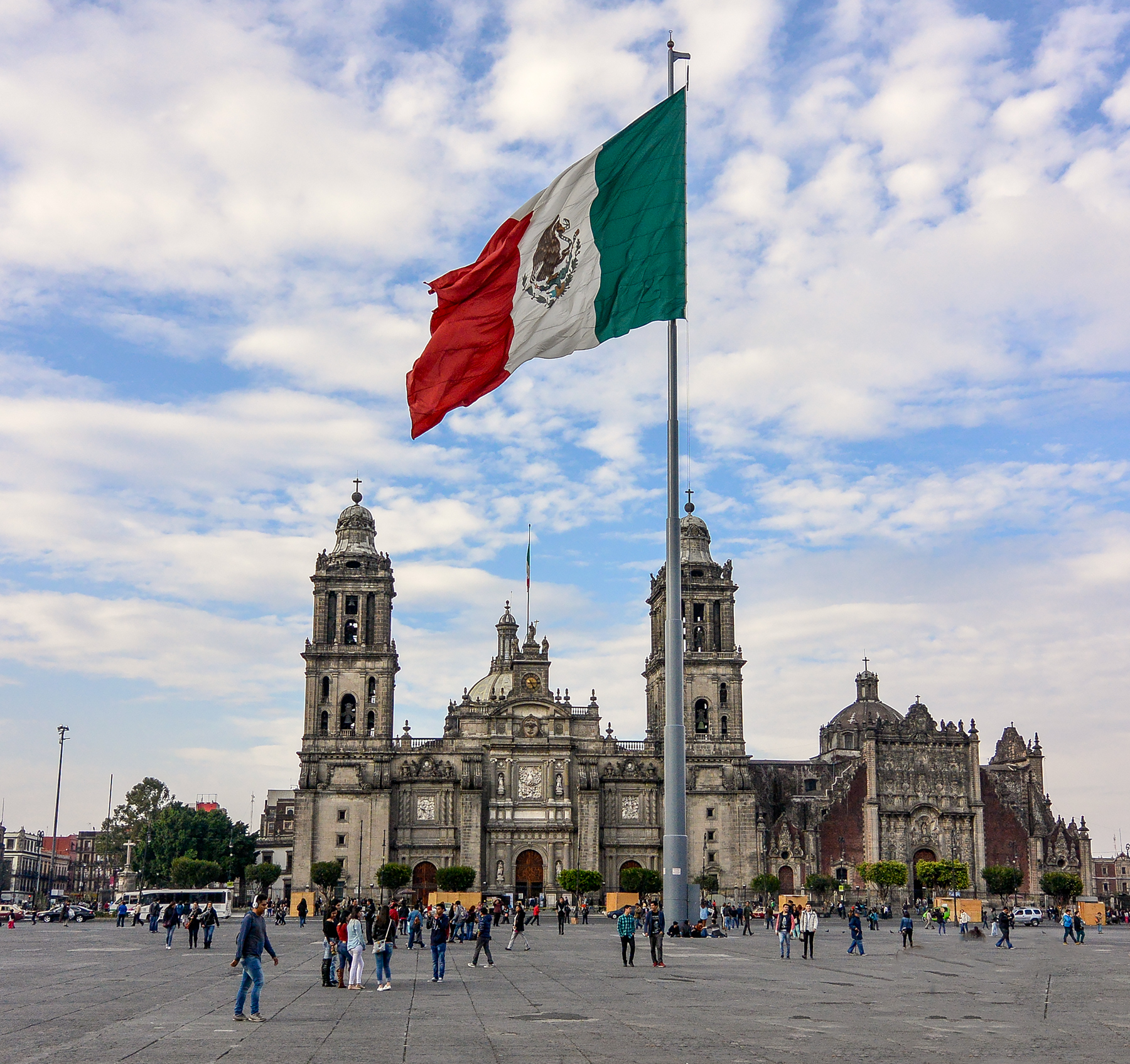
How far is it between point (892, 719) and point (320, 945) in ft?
259

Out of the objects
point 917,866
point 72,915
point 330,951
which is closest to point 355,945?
point 330,951

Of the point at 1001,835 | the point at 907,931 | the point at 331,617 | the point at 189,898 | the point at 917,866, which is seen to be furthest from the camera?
the point at 331,617

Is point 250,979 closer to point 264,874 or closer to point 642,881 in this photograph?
point 642,881

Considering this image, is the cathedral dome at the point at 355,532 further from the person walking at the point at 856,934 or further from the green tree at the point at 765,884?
the person walking at the point at 856,934

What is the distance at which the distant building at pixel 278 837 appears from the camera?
12362 cm

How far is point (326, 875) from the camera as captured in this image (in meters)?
87.5

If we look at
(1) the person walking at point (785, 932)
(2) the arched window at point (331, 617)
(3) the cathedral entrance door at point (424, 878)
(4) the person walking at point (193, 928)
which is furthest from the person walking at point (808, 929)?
(2) the arched window at point (331, 617)

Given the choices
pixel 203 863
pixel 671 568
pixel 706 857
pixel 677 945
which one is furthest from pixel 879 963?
pixel 203 863

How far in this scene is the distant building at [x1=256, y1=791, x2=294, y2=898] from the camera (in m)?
124

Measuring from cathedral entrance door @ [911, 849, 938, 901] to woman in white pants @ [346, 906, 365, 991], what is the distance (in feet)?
247

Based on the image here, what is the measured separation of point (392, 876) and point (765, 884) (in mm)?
25841

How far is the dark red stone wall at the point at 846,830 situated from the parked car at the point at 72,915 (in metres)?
51.0

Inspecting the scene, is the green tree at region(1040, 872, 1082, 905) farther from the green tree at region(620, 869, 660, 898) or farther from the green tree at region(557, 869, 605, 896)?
the green tree at region(557, 869, 605, 896)

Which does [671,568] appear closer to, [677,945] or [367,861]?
[677,945]
